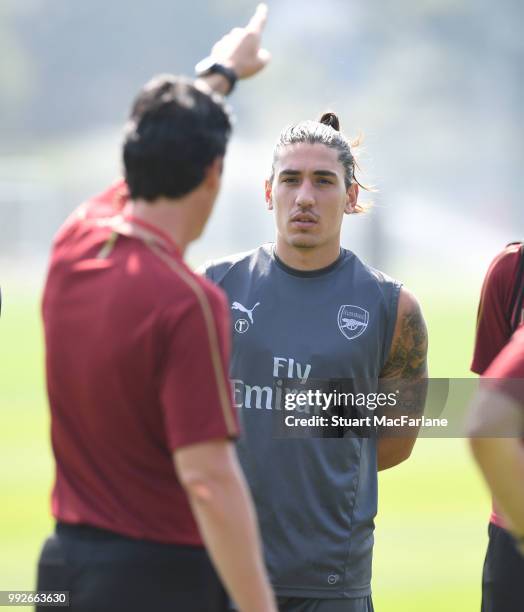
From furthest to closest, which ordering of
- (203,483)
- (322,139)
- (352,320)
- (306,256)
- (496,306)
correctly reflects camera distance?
1. (322,139)
2. (306,256)
3. (352,320)
4. (496,306)
5. (203,483)

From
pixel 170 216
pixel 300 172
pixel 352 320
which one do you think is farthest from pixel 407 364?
pixel 170 216

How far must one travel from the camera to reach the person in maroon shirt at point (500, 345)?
4.38 m

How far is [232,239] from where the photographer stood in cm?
5112

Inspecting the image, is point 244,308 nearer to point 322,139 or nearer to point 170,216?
point 322,139

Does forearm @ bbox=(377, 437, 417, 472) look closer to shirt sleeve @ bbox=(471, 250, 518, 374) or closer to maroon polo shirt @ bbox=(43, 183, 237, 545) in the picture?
shirt sleeve @ bbox=(471, 250, 518, 374)

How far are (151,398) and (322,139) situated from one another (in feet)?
7.58

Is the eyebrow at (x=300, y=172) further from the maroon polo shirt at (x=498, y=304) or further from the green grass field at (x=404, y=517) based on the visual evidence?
the green grass field at (x=404, y=517)

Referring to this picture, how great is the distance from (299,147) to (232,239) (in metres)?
46.1

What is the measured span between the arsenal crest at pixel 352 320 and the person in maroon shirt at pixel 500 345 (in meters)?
0.46

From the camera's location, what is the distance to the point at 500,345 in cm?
468

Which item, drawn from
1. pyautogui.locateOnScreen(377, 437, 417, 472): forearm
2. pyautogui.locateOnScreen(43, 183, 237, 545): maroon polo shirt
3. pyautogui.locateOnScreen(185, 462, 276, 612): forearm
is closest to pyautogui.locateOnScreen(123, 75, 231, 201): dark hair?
pyautogui.locateOnScreen(43, 183, 237, 545): maroon polo shirt

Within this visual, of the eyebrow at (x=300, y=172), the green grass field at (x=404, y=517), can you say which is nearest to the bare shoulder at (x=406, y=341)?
the eyebrow at (x=300, y=172)

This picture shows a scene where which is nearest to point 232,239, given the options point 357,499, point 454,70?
point 454,70

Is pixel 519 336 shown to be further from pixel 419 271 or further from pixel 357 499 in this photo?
pixel 419 271
